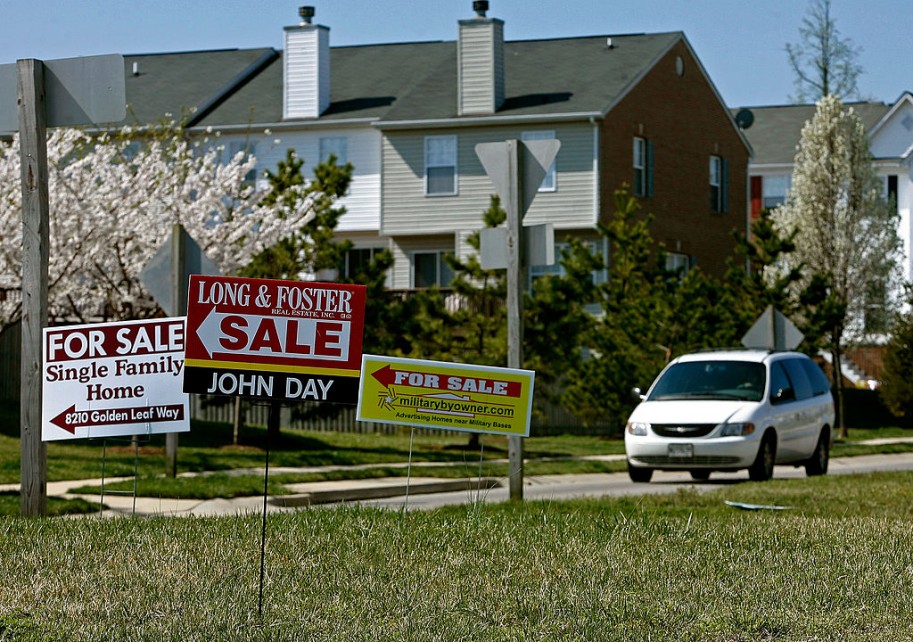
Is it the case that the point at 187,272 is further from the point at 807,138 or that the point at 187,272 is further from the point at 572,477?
the point at 807,138

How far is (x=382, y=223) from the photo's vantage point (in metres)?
41.7

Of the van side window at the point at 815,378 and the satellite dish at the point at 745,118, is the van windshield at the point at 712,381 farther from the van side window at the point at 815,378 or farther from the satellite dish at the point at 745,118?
the satellite dish at the point at 745,118

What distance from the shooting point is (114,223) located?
971 inches

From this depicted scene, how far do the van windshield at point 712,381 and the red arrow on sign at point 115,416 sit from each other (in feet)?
34.6

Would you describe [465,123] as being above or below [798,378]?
above

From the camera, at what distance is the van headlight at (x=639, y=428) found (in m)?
19.4

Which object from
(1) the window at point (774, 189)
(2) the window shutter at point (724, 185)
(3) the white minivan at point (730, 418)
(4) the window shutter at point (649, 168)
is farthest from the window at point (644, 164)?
(3) the white minivan at point (730, 418)

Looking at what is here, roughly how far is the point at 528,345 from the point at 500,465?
4963 mm

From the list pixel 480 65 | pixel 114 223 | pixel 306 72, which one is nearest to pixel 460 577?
pixel 114 223

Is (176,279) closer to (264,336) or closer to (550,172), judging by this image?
(264,336)

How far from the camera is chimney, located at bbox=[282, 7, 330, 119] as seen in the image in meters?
42.9

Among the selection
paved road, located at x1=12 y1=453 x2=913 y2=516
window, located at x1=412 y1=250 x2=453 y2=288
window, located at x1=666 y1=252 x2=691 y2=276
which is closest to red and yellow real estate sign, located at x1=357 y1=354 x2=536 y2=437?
paved road, located at x1=12 y1=453 x2=913 y2=516

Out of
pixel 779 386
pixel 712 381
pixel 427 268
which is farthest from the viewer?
pixel 427 268

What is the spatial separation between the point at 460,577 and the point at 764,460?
40.2ft
